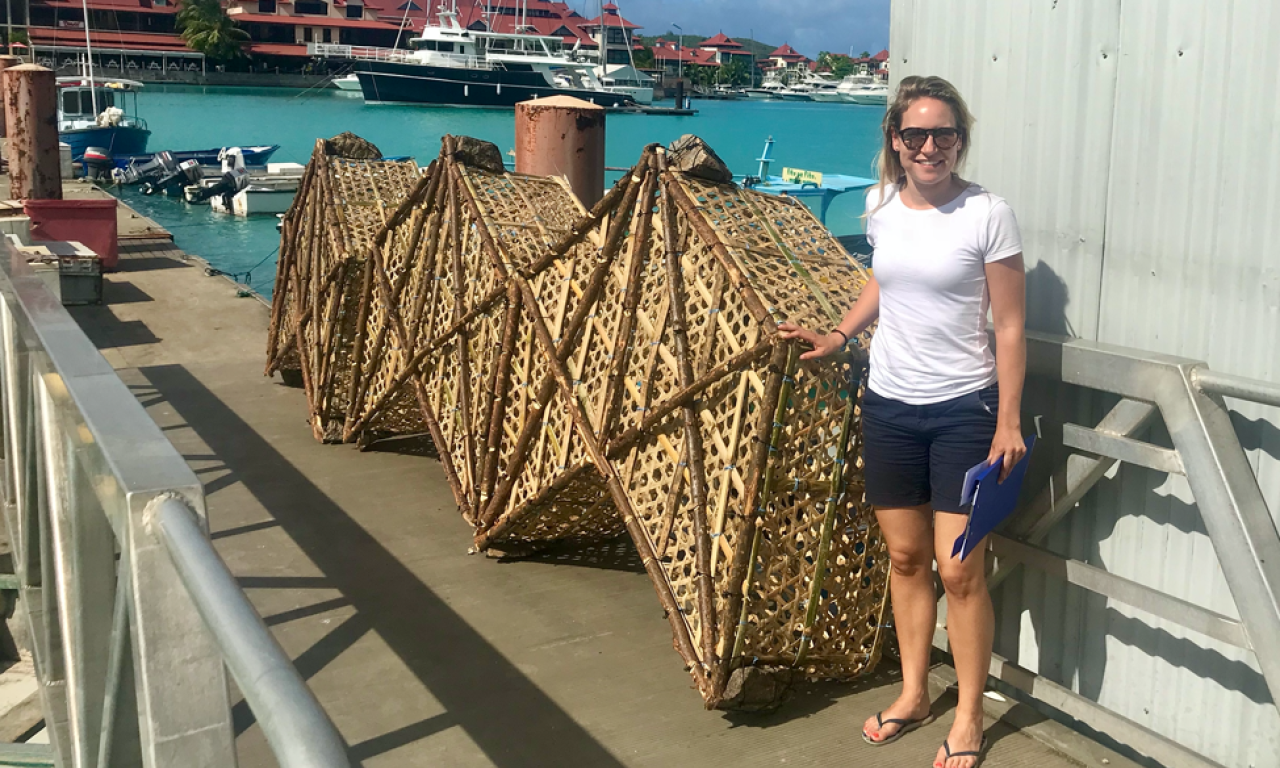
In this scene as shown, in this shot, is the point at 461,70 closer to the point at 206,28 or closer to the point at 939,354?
the point at 206,28

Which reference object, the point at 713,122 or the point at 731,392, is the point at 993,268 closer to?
the point at 731,392

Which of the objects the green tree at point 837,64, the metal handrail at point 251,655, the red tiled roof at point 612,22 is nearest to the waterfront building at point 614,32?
the red tiled roof at point 612,22

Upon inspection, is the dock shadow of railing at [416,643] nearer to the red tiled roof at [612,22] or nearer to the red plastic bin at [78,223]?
the red plastic bin at [78,223]

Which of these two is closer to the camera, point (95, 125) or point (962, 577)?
point (962, 577)

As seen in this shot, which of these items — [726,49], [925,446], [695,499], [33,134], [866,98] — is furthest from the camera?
[726,49]

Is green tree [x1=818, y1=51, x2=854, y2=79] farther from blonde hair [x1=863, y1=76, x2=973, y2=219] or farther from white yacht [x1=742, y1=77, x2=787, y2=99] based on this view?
blonde hair [x1=863, y1=76, x2=973, y2=219]

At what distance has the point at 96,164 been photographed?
3275 cm

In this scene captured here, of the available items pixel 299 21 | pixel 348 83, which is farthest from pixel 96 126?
pixel 299 21

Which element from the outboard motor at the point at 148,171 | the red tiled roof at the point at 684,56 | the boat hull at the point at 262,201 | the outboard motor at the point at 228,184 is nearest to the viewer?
the boat hull at the point at 262,201

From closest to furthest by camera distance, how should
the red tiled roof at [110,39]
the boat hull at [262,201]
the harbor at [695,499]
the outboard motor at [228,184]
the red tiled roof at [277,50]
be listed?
1. the harbor at [695,499]
2. the boat hull at [262,201]
3. the outboard motor at [228,184]
4. the red tiled roof at [110,39]
5. the red tiled roof at [277,50]

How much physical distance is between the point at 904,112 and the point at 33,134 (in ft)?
45.2

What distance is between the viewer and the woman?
287 cm

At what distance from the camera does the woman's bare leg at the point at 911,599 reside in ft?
10.5

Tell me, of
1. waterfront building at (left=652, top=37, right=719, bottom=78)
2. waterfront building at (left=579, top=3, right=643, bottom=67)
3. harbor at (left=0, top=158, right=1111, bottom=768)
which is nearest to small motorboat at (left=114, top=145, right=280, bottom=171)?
harbor at (left=0, top=158, right=1111, bottom=768)
